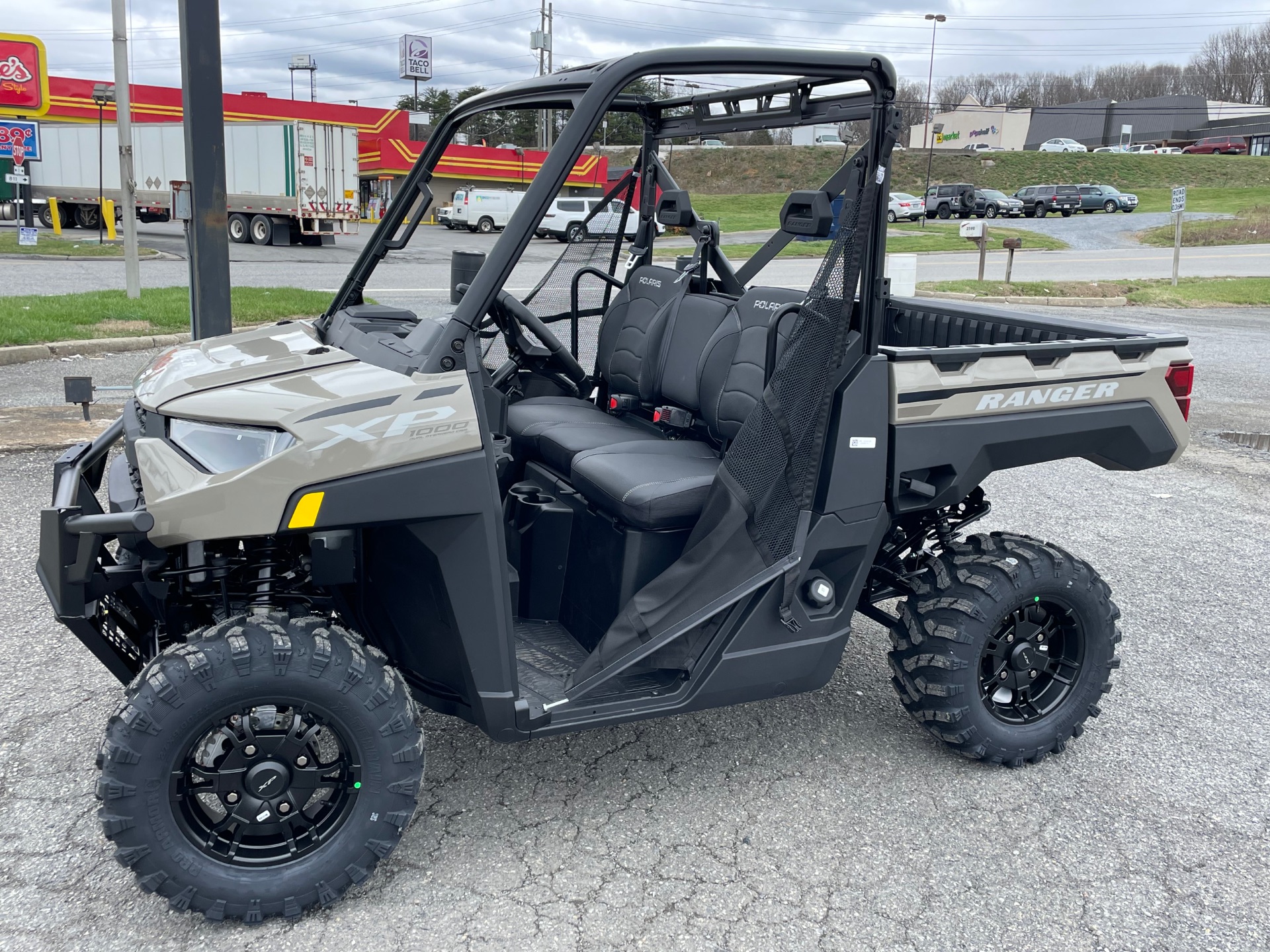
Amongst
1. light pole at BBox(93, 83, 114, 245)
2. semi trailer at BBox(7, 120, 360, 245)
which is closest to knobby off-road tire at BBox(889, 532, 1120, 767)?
light pole at BBox(93, 83, 114, 245)

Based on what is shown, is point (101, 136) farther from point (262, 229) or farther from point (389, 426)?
point (389, 426)

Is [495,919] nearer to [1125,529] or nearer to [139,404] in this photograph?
[139,404]

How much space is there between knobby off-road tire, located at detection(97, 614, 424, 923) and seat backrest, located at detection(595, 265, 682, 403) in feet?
6.27

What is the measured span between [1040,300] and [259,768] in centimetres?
1635

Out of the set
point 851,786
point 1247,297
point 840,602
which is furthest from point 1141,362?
point 1247,297

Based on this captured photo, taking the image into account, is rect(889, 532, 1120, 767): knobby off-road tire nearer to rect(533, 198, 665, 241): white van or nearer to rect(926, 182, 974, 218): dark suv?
rect(533, 198, 665, 241): white van

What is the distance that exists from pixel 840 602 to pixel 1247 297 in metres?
18.3

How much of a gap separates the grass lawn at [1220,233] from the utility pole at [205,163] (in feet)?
100

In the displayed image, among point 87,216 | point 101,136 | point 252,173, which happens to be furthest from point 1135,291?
point 87,216

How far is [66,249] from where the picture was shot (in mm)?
21359

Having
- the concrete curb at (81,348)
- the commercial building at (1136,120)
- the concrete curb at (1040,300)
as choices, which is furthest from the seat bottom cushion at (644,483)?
the commercial building at (1136,120)

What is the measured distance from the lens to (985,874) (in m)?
2.95

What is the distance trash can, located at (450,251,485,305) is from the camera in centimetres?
309

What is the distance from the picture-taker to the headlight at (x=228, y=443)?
8.37ft
